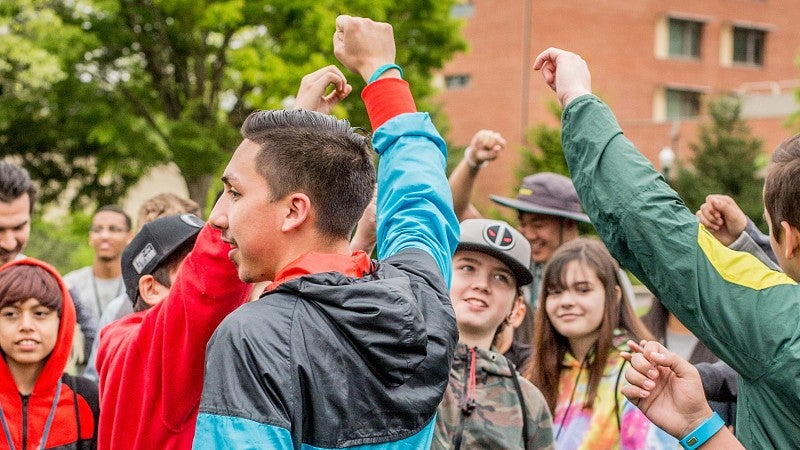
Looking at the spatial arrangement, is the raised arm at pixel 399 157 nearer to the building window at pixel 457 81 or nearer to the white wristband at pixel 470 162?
the white wristband at pixel 470 162

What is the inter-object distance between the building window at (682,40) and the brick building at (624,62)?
4 cm

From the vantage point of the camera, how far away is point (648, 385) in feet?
8.46

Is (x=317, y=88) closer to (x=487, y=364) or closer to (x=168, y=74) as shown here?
(x=487, y=364)

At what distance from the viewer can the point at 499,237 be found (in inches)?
168

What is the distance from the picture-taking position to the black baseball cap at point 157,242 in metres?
3.34

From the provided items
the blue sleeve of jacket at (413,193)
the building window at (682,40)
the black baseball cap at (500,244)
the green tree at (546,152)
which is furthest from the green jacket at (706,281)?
the building window at (682,40)

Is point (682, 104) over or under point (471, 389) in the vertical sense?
over

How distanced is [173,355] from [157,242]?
92cm

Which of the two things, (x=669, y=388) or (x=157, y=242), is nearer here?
(x=669, y=388)

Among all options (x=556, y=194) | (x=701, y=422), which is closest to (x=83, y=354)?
(x=556, y=194)

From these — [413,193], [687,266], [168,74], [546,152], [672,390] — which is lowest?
[672,390]

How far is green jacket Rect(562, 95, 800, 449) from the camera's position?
2326 mm

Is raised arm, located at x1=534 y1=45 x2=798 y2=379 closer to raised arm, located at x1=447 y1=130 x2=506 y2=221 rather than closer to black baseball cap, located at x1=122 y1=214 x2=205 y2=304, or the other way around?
black baseball cap, located at x1=122 y1=214 x2=205 y2=304

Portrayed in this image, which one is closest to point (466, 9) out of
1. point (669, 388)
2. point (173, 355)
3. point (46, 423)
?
point (46, 423)
